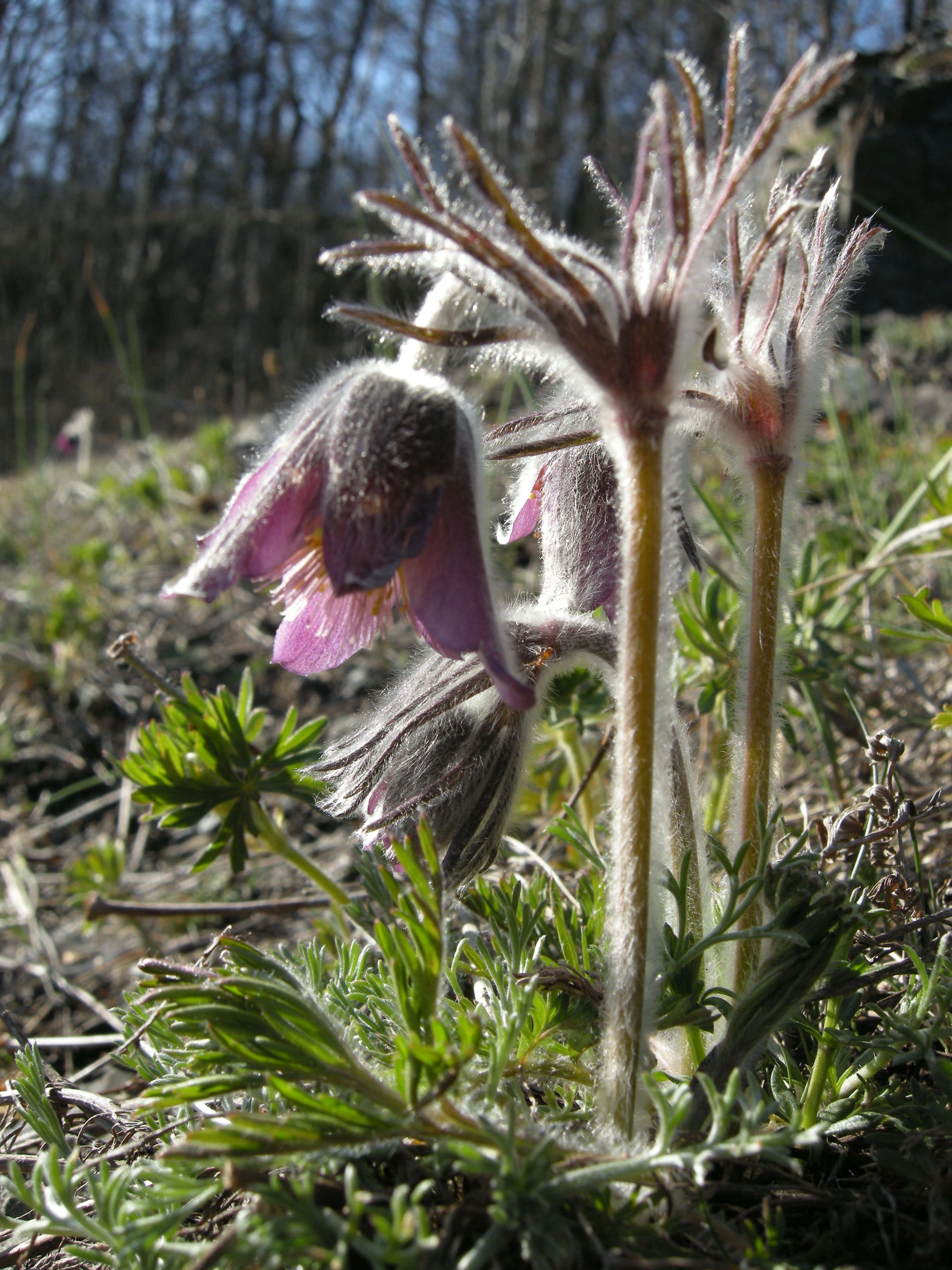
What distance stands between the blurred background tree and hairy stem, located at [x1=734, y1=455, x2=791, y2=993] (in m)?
7.14

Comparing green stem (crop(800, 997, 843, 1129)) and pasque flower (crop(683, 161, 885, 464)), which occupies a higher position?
pasque flower (crop(683, 161, 885, 464))

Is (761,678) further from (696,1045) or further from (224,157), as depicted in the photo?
(224,157)

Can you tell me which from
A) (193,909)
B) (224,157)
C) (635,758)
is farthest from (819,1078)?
(224,157)

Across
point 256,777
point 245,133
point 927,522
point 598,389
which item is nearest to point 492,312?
point 598,389

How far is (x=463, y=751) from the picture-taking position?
1.11 metres

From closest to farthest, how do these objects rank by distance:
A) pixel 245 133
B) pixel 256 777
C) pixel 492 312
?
1. pixel 492 312
2. pixel 256 777
3. pixel 245 133

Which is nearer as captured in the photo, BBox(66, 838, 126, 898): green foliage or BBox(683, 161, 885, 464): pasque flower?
BBox(683, 161, 885, 464): pasque flower

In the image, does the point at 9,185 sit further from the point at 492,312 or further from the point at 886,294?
the point at 492,312

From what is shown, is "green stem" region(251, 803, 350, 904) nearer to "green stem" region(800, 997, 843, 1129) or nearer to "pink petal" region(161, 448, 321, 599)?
"pink petal" region(161, 448, 321, 599)

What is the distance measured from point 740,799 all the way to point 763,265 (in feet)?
2.22

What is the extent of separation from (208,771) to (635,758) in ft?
2.17

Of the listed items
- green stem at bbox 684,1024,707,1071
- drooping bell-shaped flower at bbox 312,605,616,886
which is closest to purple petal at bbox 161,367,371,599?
drooping bell-shaped flower at bbox 312,605,616,886

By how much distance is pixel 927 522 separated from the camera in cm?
179

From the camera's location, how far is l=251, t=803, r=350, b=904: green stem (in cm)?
131
